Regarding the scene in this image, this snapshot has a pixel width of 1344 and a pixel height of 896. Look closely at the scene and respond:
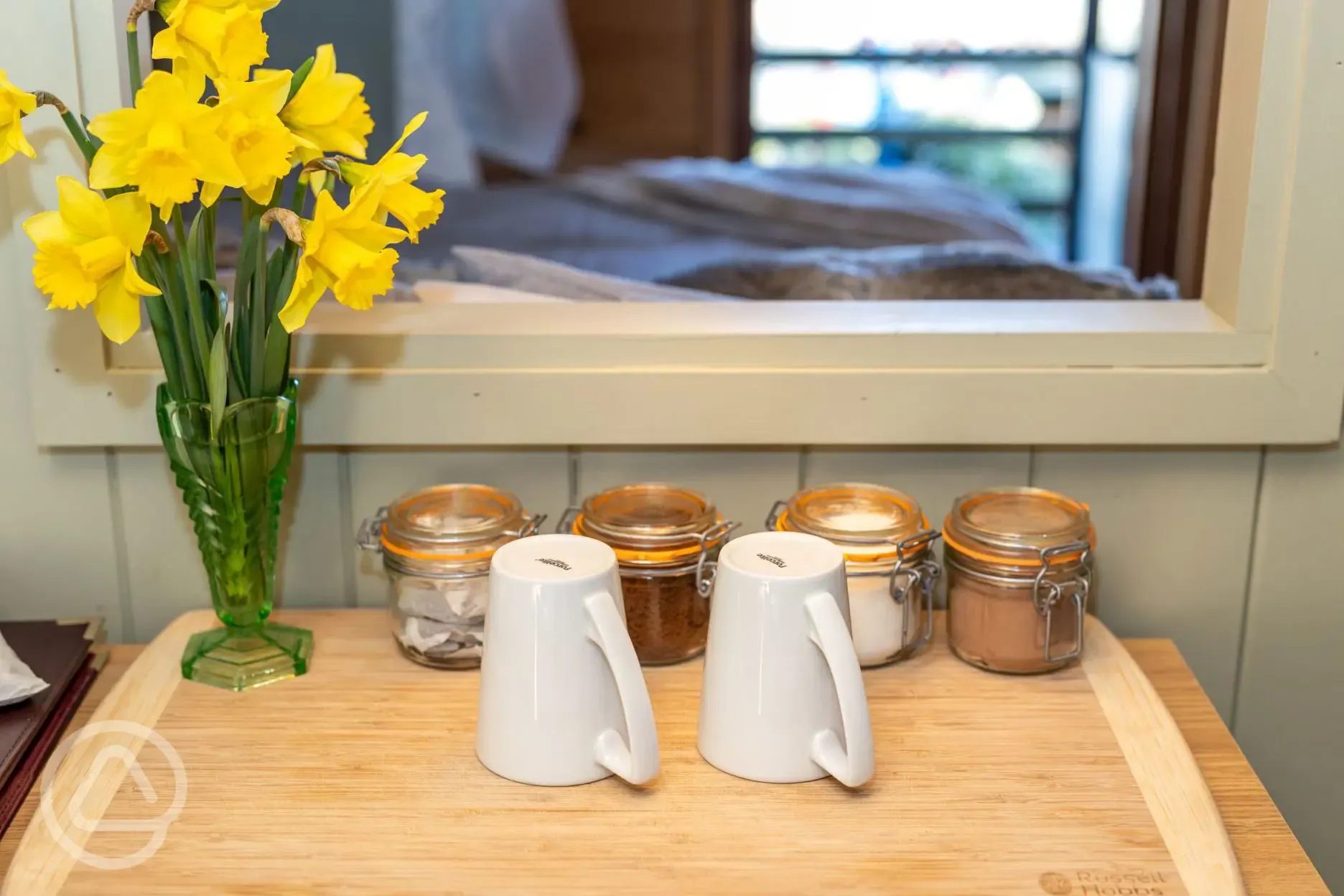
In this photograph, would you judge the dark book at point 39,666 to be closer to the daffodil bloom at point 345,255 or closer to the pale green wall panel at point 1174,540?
the daffodil bloom at point 345,255

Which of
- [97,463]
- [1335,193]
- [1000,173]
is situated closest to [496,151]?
[1000,173]

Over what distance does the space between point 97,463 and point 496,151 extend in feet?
7.54

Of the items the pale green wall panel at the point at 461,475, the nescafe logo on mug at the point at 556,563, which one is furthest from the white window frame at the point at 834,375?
the nescafe logo on mug at the point at 556,563

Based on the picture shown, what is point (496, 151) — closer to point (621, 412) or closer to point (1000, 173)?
point (1000, 173)

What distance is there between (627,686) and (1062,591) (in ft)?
1.12

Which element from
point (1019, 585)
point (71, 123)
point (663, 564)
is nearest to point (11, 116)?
point (71, 123)

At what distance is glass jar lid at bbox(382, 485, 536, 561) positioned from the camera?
872 mm

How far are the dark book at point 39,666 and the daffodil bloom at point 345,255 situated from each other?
317mm

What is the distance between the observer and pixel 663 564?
0.87m

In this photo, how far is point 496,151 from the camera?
3.18 m

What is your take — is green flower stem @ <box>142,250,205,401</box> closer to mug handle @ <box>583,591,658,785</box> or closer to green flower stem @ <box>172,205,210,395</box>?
Result: green flower stem @ <box>172,205,210,395</box>

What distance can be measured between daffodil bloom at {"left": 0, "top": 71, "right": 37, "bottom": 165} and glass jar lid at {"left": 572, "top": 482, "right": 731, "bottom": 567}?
43cm

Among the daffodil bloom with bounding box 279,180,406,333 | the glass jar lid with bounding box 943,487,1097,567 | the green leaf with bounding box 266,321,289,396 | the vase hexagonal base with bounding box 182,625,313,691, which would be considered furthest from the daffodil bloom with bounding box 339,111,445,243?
the glass jar lid with bounding box 943,487,1097,567

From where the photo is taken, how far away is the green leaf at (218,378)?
2.66ft
